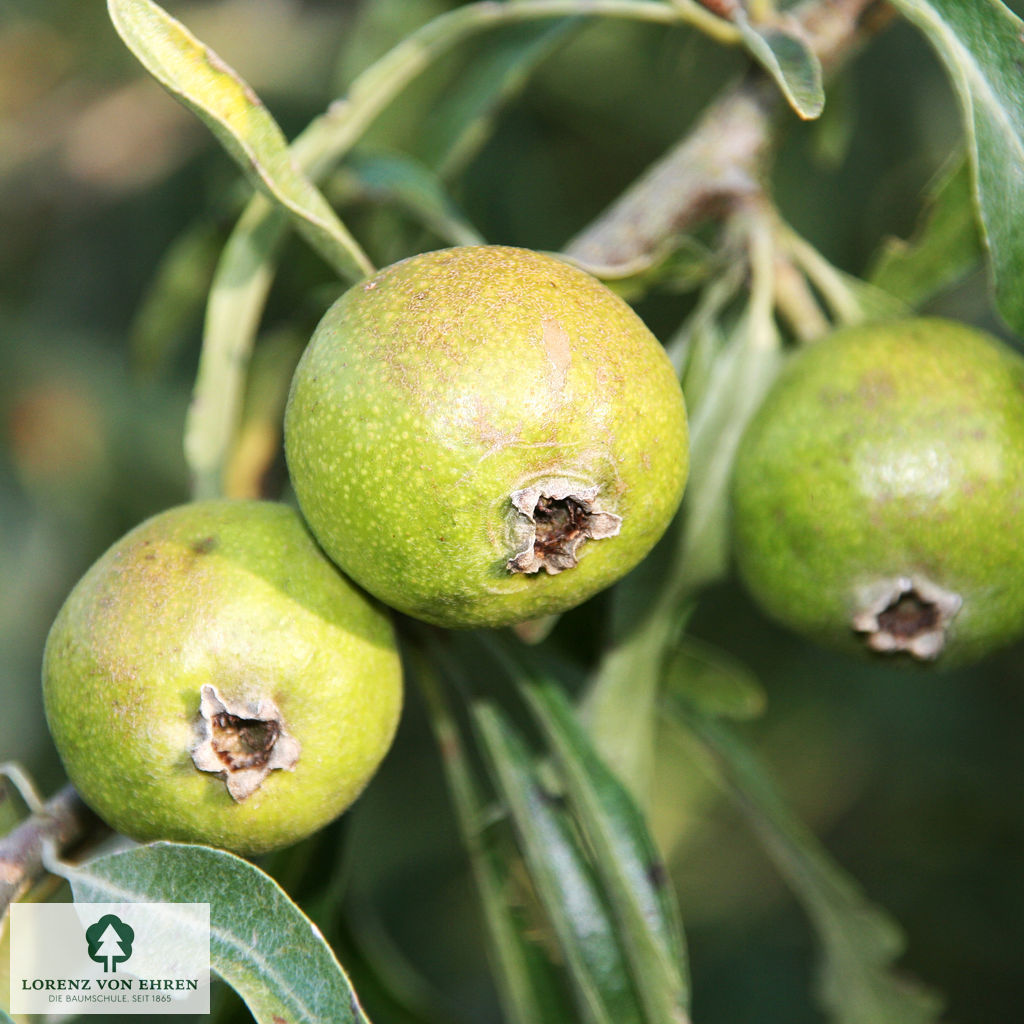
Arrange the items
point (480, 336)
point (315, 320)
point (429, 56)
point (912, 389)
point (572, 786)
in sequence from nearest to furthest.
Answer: point (480, 336)
point (912, 389)
point (572, 786)
point (429, 56)
point (315, 320)

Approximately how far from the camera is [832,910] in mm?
2432

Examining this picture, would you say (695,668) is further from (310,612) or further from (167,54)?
(167,54)

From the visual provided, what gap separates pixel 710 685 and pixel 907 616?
24.2 inches

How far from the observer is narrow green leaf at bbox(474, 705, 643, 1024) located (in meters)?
1.85

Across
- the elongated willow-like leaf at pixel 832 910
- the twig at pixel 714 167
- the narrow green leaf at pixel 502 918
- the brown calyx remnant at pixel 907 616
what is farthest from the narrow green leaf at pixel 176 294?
the brown calyx remnant at pixel 907 616

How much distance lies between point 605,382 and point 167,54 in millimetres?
788

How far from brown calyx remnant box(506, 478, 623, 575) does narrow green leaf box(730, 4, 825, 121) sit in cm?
66

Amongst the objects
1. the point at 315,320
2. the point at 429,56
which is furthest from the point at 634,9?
the point at 315,320

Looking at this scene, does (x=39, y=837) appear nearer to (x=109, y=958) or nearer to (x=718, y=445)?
(x=109, y=958)

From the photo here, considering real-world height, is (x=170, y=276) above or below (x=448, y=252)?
above

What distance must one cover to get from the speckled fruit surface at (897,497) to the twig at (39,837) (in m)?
1.13

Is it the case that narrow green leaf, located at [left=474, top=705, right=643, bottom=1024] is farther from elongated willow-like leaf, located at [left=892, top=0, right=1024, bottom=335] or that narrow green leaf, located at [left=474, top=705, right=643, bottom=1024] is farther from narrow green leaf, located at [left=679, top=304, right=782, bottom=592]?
elongated willow-like leaf, located at [left=892, top=0, right=1024, bottom=335]

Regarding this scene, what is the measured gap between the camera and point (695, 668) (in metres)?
2.40

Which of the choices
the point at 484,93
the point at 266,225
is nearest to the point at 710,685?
the point at 266,225
